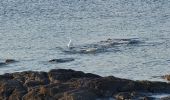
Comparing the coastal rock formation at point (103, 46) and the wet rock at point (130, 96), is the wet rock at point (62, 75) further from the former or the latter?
the coastal rock formation at point (103, 46)

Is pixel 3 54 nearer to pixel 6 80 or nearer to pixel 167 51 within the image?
pixel 167 51

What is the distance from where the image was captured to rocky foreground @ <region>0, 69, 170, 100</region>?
20.0 metres

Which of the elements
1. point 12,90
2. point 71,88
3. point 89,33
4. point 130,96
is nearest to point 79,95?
point 71,88

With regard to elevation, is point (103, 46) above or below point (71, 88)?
below

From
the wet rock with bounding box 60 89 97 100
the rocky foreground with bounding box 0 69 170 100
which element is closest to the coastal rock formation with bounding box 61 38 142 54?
the rocky foreground with bounding box 0 69 170 100

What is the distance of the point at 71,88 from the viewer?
2041 centimetres

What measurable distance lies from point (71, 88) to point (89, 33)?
22275 mm

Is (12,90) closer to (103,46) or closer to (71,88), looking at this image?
(71,88)

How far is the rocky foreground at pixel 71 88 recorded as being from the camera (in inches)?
786

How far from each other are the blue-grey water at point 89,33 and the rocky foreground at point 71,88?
178 inches

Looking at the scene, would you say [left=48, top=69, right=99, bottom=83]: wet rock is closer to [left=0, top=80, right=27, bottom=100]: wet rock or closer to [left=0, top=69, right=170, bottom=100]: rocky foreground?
[left=0, top=69, right=170, bottom=100]: rocky foreground

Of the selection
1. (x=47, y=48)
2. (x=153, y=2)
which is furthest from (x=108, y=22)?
(x=153, y=2)

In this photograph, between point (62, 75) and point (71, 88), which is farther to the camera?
point (62, 75)

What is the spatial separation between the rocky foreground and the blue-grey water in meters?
4.53
